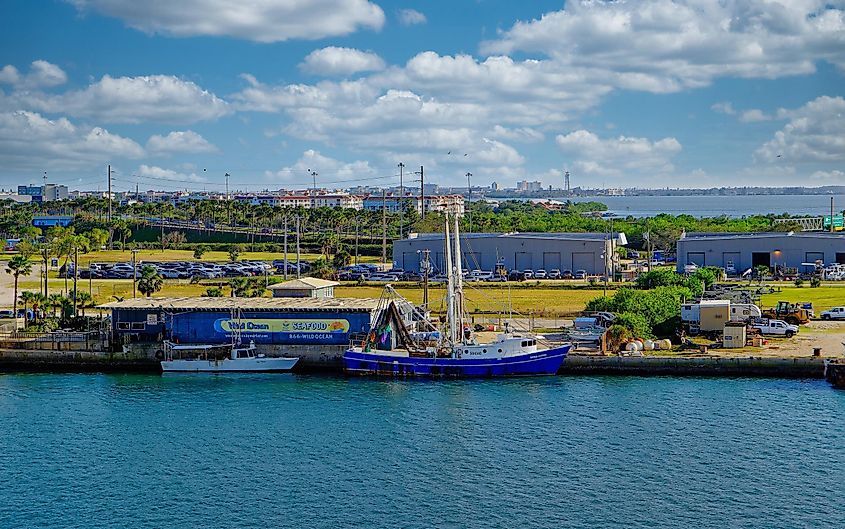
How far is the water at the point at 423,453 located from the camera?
87.2 feet

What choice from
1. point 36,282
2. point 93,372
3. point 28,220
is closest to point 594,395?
point 93,372

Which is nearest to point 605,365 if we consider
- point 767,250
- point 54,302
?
point 54,302

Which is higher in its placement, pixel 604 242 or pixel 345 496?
pixel 604 242

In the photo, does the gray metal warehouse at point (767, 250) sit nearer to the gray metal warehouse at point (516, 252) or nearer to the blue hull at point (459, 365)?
the gray metal warehouse at point (516, 252)

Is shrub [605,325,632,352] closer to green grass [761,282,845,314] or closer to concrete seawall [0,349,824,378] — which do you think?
concrete seawall [0,349,824,378]

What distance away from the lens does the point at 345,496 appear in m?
27.8

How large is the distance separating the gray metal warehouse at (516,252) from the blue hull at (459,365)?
32.6 m

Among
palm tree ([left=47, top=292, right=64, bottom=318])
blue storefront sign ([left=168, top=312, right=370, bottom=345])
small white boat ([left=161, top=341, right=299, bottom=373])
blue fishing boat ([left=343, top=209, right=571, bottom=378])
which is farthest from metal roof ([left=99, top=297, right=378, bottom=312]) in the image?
palm tree ([left=47, top=292, right=64, bottom=318])

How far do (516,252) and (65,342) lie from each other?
39.1m

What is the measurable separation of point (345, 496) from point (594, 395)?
45.5 ft

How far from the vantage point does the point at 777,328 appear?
46625mm

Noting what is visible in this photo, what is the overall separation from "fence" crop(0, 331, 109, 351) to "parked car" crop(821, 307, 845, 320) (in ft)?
110

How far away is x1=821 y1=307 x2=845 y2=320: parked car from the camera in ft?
168

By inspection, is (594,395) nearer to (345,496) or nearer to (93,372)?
(345,496)
